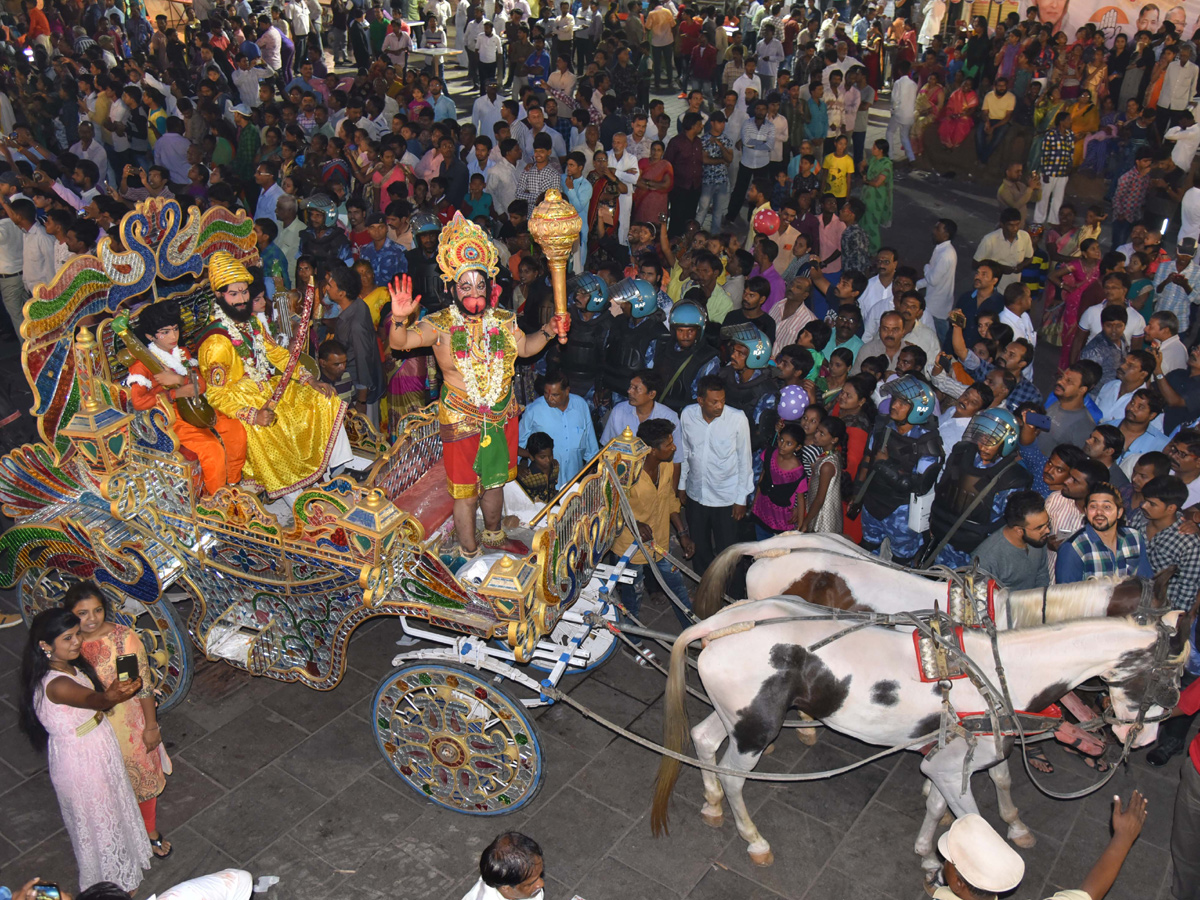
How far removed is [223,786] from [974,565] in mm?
4656

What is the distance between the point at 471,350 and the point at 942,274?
6.14 metres

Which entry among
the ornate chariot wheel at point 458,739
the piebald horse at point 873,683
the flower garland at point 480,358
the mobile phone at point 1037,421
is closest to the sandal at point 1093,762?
the piebald horse at point 873,683

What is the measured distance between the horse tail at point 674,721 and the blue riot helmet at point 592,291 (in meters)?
3.79

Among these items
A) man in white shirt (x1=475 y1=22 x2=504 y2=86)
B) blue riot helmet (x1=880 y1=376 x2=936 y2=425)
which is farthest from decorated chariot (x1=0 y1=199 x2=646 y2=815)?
man in white shirt (x1=475 y1=22 x2=504 y2=86)

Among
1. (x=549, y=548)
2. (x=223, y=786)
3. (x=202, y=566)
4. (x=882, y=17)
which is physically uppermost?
(x=882, y=17)

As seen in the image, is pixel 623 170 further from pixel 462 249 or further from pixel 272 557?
pixel 272 557

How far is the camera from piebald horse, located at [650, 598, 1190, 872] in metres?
4.93

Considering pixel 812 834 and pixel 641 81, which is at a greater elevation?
pixel 641 81

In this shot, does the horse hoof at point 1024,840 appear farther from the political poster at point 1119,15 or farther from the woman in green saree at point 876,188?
the political poster at point 1119,15

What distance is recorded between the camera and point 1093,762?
629 cm

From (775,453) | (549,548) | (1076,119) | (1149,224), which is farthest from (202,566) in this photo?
(1076,119)

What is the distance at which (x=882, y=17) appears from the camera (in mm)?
A: 23031

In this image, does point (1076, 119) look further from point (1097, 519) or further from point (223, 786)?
point (223, 786)

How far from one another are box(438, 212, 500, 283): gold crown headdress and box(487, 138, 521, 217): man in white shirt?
24.9 feet
